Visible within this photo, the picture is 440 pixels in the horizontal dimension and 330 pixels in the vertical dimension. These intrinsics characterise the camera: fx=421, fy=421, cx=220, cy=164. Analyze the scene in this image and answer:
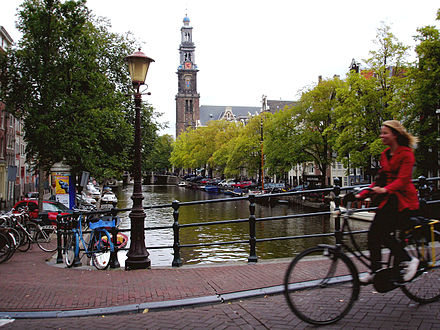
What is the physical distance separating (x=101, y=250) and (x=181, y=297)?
148 inches

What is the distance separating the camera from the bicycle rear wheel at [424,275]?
181 inches

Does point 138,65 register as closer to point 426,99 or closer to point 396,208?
point 396,208

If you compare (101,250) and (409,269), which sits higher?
(409,269)

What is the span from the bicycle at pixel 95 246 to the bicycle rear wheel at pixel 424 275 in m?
5.79

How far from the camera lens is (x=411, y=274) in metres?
4.49

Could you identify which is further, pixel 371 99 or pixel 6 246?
pixel 371 99

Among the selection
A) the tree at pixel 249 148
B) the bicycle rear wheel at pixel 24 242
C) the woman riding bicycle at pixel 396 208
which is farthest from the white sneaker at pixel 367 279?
the tree at pixel 249 148

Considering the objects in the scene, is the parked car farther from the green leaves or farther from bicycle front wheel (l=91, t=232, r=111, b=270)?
bicycle front wheel (l=91, t=232, r=111, b=270)

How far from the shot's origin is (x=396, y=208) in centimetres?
443

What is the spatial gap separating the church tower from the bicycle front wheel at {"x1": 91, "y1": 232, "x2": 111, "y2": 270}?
132 metres

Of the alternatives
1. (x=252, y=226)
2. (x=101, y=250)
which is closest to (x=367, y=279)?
(x=252, y=226)

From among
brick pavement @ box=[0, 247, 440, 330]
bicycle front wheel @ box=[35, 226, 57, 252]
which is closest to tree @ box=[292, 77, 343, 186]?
bicycle front wheel @ box=[35, 226, 57, 252]

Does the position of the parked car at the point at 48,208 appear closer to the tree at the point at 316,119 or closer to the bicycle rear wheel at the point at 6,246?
the bicycle rear wheel at the point at 6,246

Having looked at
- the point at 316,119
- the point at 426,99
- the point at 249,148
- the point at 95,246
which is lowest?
the point at 95,246
